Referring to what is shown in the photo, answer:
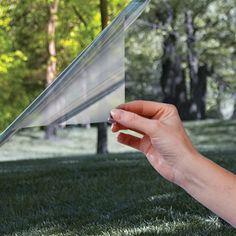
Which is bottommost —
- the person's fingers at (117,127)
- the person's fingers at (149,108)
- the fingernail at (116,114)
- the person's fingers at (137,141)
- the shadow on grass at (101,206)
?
the shadow on grass at (101,206)

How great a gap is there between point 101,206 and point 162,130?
3896 mm

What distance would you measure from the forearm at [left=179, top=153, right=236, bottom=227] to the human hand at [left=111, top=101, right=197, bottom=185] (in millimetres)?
29

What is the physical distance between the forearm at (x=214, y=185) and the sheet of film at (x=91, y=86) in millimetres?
315

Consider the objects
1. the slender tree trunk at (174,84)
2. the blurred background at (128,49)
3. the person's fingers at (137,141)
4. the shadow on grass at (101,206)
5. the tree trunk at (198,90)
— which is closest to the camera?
the person's fingers at (137,141)

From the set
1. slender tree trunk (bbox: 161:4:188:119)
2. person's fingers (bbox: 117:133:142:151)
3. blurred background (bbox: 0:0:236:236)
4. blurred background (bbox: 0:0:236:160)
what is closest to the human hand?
person's fingers (bbox: 117:133:142:151)

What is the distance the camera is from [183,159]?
1.92 m

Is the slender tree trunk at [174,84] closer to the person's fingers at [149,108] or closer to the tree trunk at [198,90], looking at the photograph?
the tree trunk at [198,90]

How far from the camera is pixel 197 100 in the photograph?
3612cm

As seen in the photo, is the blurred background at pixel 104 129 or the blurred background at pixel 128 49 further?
the blurred background at pixel 128 49

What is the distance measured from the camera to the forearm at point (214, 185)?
1.90 m

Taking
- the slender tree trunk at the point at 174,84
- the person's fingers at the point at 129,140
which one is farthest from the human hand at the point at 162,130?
the slender tree trunk at the point at 174,84

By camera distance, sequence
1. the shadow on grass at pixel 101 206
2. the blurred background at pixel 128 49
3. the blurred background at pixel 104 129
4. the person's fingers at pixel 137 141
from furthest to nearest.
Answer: the blurred background at pixel 128 49 < the blurred background at pixel 104 129 < the shadow on grass at pixel 101 206 < the person's fingers at pixel 137 141

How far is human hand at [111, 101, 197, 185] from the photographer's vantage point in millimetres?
1889

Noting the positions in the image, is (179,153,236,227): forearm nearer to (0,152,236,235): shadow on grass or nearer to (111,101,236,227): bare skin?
(111,101,236,227): bare skin
